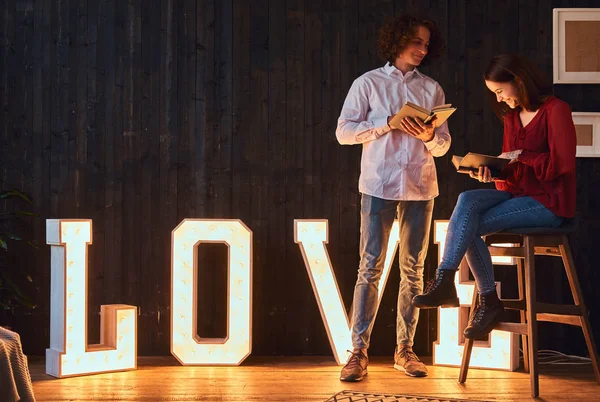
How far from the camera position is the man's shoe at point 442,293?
10.1 ft

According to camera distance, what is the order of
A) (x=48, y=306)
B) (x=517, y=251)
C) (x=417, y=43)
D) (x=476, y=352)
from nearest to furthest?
(x=517, y=251), (x=417, y=43), (x=476, y=352), (x=48, y=306)

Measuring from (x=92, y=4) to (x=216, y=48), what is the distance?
2.43 ft

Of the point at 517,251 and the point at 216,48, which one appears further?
the point at 216,48

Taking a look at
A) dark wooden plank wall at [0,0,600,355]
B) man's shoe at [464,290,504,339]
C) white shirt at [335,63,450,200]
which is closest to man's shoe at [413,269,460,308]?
man's shoe at [464,290,504,339]

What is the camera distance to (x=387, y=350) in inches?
166

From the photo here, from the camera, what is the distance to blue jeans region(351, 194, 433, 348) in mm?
3531

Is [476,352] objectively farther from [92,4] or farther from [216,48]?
[92,4]

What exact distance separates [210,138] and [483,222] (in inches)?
67.5

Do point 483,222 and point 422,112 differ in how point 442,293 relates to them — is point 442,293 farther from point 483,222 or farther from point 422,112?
point 422,112

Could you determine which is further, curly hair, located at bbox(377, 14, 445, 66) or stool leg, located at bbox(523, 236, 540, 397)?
curly hair, located at bbox(377, 14, 445, 66)

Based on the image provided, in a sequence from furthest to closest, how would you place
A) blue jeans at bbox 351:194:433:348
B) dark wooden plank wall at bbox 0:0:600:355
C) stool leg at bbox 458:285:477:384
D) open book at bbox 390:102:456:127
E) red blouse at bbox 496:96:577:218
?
dark wooden plank wall at bbox 0:0:600:355 → blue jeans at bbox 351:194:433:348 → stool leg at bbox 458:285:477:384 → open book at bbox 390:102:456:127 → red blouse at bbox 496:96:577:218

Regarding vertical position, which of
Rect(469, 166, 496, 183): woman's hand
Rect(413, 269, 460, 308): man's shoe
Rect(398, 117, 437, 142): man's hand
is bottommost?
Rect(413, 269, 460, 308): man's shoe

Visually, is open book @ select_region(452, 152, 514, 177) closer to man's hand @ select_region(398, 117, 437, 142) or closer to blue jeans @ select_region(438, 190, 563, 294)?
blue jeans @ select_region(438, 190, 563, 294)

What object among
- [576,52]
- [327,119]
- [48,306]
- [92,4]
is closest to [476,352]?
[327,119]
